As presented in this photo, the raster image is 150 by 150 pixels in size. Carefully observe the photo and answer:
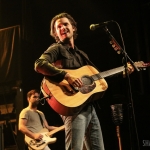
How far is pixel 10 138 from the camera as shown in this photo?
673 cm

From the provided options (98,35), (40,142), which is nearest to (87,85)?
(40,142)

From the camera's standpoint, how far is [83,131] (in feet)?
8.94

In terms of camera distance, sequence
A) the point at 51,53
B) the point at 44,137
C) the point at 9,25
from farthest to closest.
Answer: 1. the point at 9,25
2. the point at 44,137
3. the point at 51,53

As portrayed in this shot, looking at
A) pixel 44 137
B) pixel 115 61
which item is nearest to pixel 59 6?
pixel 115 61

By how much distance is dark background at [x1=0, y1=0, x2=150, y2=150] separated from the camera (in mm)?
6113

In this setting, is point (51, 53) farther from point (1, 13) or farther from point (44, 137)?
point (1, 13)

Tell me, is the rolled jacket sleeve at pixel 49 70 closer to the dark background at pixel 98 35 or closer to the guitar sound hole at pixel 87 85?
the guitar sound hole at pixel 87 85

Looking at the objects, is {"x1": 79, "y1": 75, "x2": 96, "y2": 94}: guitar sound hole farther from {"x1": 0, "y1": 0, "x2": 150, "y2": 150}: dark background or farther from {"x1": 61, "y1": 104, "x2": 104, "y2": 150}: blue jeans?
{"x1": 0, "y1": 0, "x2": 150, "y2": 150}: dark background

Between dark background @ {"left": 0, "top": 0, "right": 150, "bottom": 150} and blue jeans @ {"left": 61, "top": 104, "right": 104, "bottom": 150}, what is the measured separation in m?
2.34

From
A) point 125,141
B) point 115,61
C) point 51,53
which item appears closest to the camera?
point 51,53

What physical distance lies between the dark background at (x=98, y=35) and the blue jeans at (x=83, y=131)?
2.34 m

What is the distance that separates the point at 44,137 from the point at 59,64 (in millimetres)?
3052

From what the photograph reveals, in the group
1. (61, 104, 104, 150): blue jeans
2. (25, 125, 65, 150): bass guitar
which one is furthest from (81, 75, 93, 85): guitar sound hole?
(25, 125, 65, 150): bass guitar

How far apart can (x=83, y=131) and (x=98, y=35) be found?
4781 mm
